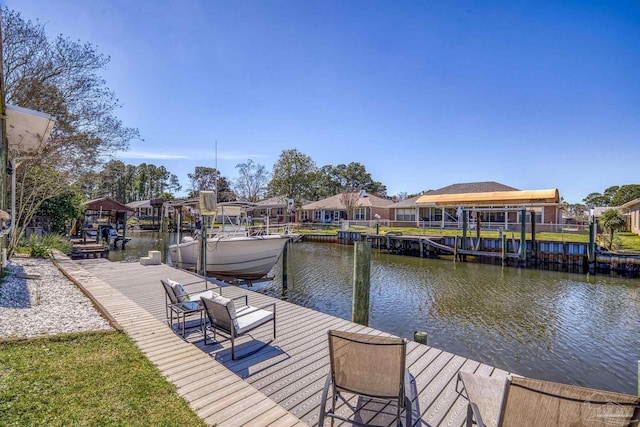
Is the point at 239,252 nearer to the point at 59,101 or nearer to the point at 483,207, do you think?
the point at 59,101

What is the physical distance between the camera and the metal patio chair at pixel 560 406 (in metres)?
1.84

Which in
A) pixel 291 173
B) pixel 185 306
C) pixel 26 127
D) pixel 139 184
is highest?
pixel 291 173

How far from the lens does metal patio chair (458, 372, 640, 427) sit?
184 centimetres

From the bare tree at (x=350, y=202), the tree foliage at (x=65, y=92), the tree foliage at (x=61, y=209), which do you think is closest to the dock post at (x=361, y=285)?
the tree foliage at (x=65, y=92)

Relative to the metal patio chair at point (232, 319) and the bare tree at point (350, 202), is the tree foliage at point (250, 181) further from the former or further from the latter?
the metal patio chair at point (232, 319)

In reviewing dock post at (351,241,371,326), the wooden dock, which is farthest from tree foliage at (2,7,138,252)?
dock post at (351,241,371,326)

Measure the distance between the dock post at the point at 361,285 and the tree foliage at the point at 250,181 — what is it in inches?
2041

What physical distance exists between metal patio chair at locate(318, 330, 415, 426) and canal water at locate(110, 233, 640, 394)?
5.47m

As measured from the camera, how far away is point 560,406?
199 centimetres

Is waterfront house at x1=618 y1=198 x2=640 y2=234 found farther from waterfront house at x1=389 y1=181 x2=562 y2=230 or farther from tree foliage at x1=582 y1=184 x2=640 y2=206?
tree foliage at x1=582 y1=184 x2=640 y2=206

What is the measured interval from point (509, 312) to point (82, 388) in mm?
11900

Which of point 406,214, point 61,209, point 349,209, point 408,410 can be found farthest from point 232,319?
point 349,209

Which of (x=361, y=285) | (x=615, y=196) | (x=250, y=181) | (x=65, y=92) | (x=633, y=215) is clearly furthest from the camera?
(x=615, y=196)

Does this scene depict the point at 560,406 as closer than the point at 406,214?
Yes
